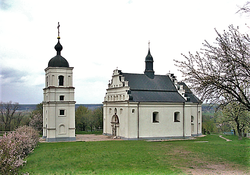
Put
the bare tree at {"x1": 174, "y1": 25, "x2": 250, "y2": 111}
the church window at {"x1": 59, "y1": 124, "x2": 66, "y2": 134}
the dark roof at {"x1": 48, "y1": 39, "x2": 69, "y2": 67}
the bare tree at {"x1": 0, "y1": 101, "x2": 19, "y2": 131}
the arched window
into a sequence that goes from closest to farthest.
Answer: the bare tree at {"x1": 174, "y1": 25, "x2": 250, "y2": 111} < the church window at {"x1": 59, "y1": 124, "x2": 66, "y2": 134} < the dark roof at {"x1": 48, "y1": 39, "x2": 69, "y2": 67} < the arched window < the bare tree at {"x1": 0, "y1": 101, "x2": 19, "y2": 131}

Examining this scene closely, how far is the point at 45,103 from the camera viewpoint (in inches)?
1227

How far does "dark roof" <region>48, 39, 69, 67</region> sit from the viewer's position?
99.9 feet

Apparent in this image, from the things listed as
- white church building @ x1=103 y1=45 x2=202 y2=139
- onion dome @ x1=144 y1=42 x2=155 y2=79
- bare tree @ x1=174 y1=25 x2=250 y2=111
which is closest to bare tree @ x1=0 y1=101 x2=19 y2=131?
white church building @ x1=103 y1=45 x2=202 y2=139

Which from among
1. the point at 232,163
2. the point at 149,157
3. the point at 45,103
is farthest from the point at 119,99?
the point at 232,163

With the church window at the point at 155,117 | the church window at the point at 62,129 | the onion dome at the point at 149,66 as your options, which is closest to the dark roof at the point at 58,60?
the church window at the point at 62,129

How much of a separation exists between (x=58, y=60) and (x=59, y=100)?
14.5 feet

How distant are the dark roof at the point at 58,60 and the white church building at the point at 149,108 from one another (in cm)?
710

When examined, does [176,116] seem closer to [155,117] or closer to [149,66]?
[155,117]

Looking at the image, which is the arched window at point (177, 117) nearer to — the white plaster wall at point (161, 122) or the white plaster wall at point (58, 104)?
the white plaster wall at point (161, 122)

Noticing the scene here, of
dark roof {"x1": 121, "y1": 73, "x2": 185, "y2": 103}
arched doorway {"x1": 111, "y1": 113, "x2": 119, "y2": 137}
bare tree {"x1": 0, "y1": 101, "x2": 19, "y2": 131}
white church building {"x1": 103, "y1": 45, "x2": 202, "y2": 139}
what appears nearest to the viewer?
white church building {"x1": 103, "y1": 45, "x2": 202, "y2": 139}

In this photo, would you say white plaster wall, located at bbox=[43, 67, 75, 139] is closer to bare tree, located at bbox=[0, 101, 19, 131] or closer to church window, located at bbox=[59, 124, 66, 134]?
church window, located at bbox=[59, 124, 66, 134]

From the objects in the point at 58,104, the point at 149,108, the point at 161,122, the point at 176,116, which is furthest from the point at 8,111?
the point at 176,116

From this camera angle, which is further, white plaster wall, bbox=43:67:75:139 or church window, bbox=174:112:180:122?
church window, bbox=174:112:180:122

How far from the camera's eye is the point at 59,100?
30344 millimetres
